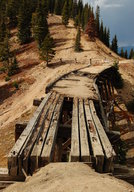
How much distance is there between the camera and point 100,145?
4273 millimetres

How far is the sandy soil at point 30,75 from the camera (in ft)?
57.1

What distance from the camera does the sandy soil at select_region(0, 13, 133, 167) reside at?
17394 millimetres

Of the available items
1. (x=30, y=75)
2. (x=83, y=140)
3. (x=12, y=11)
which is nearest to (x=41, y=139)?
(x=83, y=140)

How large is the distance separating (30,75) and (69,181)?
105ft

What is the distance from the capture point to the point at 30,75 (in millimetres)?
33719

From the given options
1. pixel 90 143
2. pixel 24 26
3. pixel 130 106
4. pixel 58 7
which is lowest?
pixel 130 106

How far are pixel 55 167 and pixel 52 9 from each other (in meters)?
111

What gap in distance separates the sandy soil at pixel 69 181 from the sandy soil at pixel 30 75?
23.9ft

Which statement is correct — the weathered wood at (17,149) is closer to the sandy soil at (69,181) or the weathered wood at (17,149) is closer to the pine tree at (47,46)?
the sandy soil at (69,181)

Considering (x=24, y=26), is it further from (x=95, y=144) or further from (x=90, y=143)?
(x=95, y=144)

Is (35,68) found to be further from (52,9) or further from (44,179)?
(52,9)

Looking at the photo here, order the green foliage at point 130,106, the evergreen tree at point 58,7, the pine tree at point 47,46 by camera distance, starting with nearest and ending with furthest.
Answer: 1. the green foliage at point 130,106
2. the pine tree at point 47,46
3. the evergreen tree at point 58,7

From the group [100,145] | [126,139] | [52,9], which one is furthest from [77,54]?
[52,9]

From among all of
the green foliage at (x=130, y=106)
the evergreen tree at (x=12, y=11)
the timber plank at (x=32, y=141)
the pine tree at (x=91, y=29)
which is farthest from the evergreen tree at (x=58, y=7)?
the timber plank at (x=32, y=141)
